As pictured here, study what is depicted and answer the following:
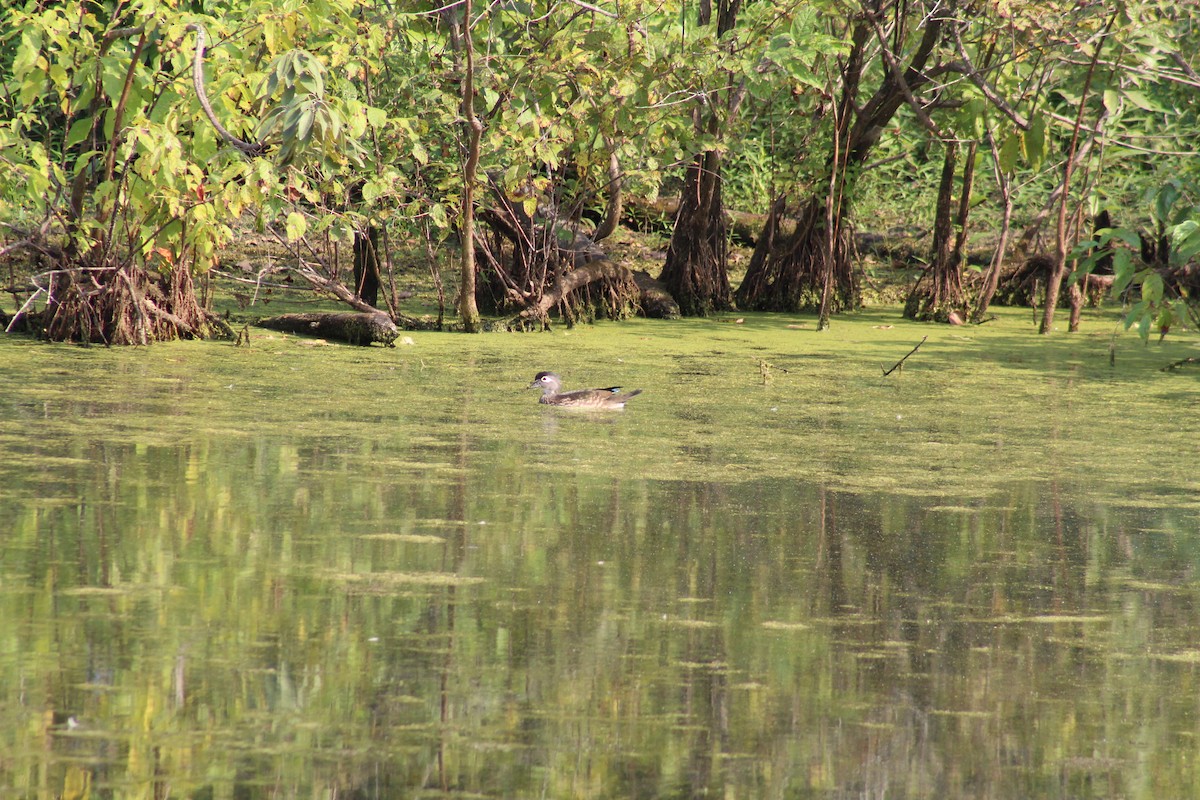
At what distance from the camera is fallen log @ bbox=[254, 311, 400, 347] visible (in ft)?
26.9

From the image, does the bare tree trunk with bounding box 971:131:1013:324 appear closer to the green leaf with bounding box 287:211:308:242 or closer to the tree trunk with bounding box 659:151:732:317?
the tree trunk with bounding box 659:151:732:317

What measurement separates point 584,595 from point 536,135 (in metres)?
5.28

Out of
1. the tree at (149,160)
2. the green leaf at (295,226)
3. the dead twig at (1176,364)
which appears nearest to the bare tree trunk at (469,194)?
the tree at (149,160)

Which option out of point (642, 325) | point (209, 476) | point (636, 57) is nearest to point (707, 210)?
point (642, 325)

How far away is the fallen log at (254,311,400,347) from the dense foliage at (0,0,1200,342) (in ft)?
1.30

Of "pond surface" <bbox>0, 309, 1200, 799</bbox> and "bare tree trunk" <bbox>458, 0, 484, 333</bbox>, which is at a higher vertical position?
"bare tree trunk" <bbox>458, 0, 484, 333</bbox>

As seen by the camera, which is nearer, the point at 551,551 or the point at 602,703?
the point at 602,703

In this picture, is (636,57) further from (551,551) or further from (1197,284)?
(551,551)

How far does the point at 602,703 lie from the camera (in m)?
2.81

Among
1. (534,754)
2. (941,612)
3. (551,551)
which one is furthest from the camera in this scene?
(551,551)

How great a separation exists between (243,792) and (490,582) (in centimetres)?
124

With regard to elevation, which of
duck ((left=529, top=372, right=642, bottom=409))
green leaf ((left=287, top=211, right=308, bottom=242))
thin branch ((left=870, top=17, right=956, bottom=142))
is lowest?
duck ((left=529, top=372, right=642, bottom=409))

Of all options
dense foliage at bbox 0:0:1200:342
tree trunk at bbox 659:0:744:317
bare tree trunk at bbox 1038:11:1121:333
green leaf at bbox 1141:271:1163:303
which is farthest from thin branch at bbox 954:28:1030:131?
green leaf at bbox 1141:271:1163:303

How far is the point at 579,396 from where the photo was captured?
20.1 ft
